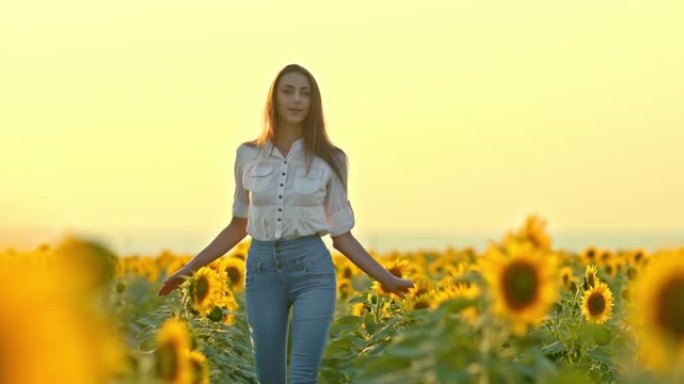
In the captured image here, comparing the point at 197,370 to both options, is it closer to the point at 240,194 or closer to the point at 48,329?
the point at 240,194

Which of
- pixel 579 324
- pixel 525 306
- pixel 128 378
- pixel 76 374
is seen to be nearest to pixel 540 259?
pixel 525 306

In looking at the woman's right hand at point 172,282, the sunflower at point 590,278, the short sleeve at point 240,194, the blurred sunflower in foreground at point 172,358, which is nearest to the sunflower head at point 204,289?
the woman's right hand at point 172,282

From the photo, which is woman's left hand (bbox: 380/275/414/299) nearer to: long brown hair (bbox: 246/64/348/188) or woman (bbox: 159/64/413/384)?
woman (bbox: 159/64/413/384)

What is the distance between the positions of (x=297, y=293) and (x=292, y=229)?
360 mm

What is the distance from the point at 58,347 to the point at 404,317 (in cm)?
599

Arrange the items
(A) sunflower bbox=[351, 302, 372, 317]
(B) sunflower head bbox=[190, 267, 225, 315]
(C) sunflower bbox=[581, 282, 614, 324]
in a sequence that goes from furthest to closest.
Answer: (A) sunflower bbox=[351, 302, 372, 317], (C) sunflower bbox=[581, 282, 614, 324], (B) sunflower head bbox=[190, 267, 225, 315]

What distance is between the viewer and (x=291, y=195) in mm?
6238

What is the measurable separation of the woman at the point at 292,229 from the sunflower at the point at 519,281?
2.44 m

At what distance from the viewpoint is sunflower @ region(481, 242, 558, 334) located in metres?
3.58

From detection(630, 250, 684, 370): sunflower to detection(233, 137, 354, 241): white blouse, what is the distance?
2.23 m

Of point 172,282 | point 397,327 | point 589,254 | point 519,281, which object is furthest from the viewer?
point 589,254

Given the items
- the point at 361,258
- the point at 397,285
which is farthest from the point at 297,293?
the point at 397,285

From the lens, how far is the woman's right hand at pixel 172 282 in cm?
686

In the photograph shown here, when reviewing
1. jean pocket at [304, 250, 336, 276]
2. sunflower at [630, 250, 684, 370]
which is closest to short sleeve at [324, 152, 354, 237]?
jean pocket at [304, 250, 336, 276]
